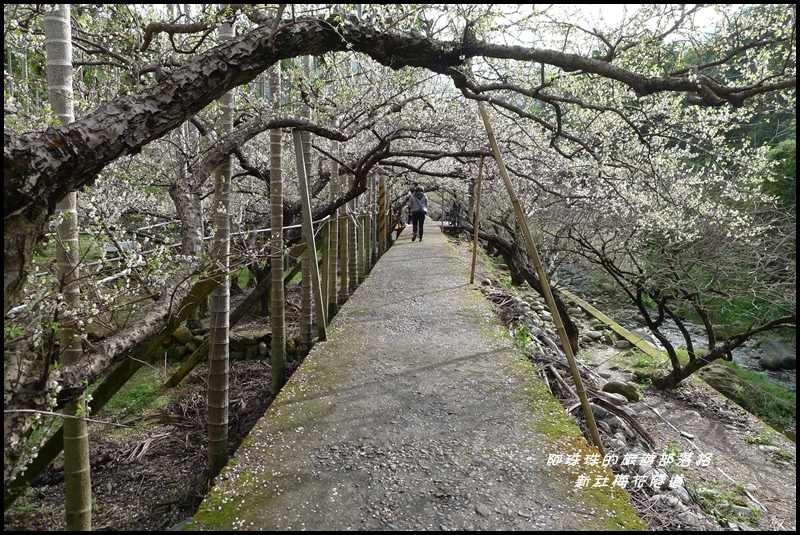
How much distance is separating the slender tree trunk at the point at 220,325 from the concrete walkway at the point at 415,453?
61 cm

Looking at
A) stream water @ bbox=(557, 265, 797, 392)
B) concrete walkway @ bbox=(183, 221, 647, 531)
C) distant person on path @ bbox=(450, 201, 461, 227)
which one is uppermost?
distant person on path @ bbox=(450, 201, 461, 227)

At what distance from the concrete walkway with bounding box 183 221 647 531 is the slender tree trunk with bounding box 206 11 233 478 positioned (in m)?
0.61

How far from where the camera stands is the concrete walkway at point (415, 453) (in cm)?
236

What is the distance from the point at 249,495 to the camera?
98.3 inches

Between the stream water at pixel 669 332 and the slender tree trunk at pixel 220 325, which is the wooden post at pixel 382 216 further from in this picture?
the slender tree trunk at pixel 220 325

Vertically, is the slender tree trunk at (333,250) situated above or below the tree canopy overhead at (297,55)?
below

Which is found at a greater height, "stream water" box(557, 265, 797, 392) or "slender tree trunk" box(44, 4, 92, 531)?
"slender tree trunk" box(44, 4, 92, 531)

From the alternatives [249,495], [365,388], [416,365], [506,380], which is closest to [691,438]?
[506,380]

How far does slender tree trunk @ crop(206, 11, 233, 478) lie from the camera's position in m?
3.62

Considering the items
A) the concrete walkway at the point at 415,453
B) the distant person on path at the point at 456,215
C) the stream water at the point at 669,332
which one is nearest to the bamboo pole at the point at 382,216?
the distant person on path at the point at 456,215

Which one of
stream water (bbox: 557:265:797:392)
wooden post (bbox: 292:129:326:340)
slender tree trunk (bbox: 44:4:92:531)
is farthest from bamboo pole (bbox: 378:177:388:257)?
slender tree trunk (bbox: 44:4:92:531)

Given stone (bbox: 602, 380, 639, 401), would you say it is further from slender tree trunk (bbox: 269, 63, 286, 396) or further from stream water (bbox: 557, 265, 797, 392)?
slender tree trunk (bbox: 269, 63, 286, 396)

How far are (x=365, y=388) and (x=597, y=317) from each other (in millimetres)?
10082

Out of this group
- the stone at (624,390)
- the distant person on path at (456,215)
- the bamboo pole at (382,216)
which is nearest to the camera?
the stone at (624,390)
